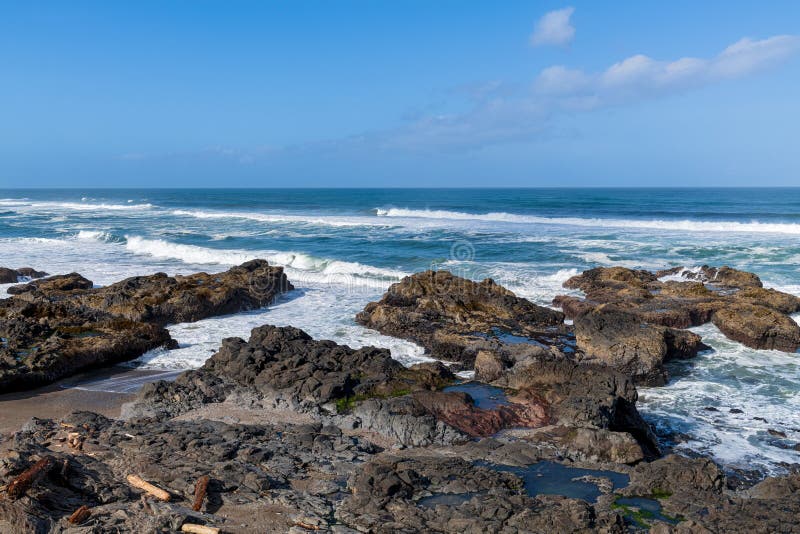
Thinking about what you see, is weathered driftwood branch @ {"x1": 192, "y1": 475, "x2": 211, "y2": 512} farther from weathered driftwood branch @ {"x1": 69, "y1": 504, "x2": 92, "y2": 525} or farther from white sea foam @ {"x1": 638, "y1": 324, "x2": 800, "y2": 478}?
white sea foam @ {"x1": 638, "y1": 324, "x2": 800, "y2": 478}

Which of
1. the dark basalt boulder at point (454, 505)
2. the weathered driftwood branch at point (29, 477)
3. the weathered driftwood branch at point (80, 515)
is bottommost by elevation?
the dark basalt boulder at point (454, 505)

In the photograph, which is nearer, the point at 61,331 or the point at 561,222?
the point at 61,331

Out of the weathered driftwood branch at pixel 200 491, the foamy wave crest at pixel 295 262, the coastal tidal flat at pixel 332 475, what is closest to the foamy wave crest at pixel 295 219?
the foamy wave crest at pixel 295 262

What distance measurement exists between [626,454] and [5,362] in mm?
10747

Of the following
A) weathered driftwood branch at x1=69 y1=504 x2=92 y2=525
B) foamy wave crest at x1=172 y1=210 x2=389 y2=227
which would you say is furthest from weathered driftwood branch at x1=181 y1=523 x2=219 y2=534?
foamy wave crest at x1=172 y1=210 x2=389 y2=227

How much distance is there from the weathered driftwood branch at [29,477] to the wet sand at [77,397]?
9.55 feet

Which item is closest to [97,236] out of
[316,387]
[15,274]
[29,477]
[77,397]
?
[15,274]

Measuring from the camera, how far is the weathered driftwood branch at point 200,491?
6344 millimetres

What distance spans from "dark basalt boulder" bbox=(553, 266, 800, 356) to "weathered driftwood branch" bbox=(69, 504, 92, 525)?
10127mm

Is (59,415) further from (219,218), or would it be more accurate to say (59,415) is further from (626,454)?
(219,218)

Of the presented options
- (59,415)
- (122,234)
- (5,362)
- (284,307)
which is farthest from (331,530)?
(122,234)

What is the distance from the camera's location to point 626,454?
7.92 metres

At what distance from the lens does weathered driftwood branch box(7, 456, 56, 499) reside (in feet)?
19.6

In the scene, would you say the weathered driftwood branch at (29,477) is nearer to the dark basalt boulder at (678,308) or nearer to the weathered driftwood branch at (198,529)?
the weathered driftwood branch at (198,529)
